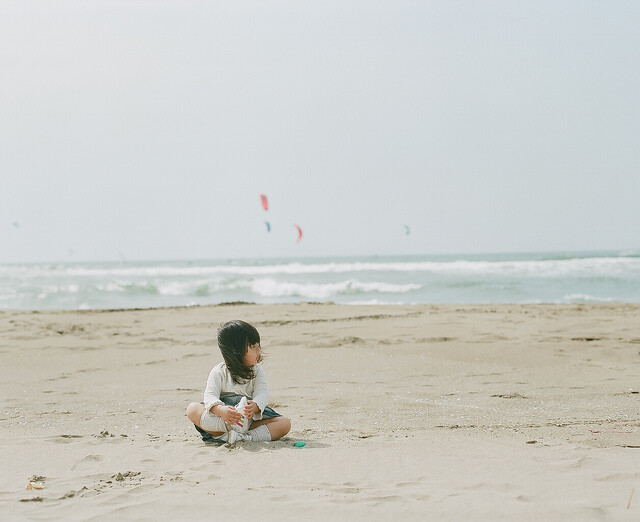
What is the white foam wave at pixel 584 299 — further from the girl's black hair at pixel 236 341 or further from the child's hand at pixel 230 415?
the child's hand at pixel 230 415

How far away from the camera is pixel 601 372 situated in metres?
6.46

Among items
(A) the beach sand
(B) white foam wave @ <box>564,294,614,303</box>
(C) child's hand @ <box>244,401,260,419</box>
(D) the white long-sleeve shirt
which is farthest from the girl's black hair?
(B) white foam wave @ <box>564,294,614,303</box>

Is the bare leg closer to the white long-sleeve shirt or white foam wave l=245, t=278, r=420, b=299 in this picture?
the white long-sleeve shirt

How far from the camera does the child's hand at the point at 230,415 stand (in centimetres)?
390

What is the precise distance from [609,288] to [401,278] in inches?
322

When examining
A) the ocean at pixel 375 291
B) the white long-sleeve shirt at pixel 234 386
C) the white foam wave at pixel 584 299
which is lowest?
the white foam wave at pixel 584 299

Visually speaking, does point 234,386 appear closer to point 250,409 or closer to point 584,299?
point 250,409

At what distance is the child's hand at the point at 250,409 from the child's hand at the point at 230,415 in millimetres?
47

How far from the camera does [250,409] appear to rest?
3936 mm

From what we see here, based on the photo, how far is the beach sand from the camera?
2.77 meters

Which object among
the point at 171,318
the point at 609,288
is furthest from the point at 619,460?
the point at 609,288

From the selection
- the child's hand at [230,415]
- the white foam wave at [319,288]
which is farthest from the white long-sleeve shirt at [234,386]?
the white foam wave at [319,288]

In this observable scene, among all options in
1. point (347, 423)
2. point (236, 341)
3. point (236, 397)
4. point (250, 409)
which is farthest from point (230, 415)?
point (347, 423)

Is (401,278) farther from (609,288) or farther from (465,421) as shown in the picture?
(465,421)
